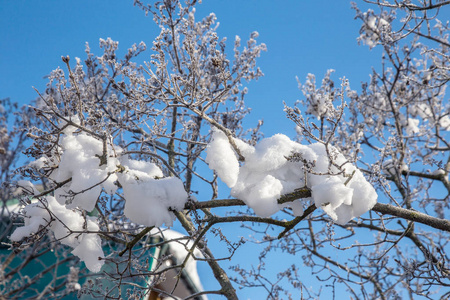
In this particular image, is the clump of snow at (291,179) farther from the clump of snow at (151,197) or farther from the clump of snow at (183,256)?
the clump of snow at (183,256)

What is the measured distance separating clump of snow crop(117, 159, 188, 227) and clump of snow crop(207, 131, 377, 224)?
1.19ft

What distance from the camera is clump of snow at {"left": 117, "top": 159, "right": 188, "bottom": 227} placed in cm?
279

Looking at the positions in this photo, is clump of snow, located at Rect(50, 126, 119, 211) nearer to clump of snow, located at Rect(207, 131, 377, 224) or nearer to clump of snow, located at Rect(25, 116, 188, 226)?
clump of snow, located at Rect(25, 116, 188, 226)

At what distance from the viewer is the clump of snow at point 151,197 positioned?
110 inches

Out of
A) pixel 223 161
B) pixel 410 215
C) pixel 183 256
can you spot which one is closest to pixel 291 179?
pixel 223 161

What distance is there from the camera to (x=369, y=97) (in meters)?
8.02

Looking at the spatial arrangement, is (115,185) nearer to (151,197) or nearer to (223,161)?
(151,197)

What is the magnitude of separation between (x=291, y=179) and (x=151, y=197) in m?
1.06

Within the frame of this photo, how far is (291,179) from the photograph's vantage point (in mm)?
2998

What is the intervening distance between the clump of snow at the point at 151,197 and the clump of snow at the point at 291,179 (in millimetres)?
363

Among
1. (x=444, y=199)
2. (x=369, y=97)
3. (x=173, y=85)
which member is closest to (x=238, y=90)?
(x=369, y=97)

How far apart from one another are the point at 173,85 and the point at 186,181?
359 cm

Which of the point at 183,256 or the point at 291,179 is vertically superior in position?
the point at 183,256

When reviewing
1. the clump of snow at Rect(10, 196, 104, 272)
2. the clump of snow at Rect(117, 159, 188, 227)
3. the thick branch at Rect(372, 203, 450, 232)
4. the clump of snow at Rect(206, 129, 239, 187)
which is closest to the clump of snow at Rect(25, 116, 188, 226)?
the clump of snow at Rect(117, 159, 188, 227)
